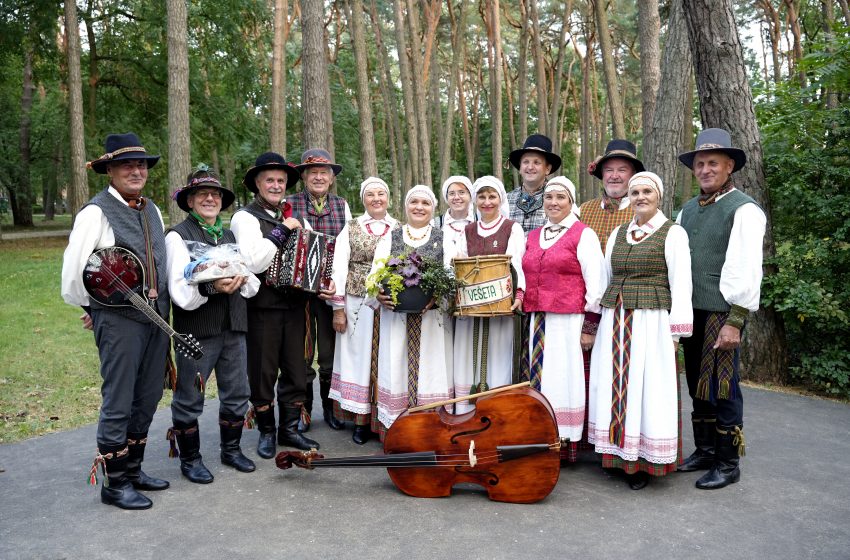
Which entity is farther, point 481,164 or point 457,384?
point 481,164

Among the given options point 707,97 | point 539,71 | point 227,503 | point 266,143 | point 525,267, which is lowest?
point 227,503

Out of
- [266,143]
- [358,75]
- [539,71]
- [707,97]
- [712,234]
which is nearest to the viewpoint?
[712,234]

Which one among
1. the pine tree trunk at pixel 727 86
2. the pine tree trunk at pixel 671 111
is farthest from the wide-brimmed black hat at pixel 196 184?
the pine tree trunk at pixel 671 111

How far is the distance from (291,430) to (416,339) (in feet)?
4.16

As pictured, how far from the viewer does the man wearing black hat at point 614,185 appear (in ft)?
16.3

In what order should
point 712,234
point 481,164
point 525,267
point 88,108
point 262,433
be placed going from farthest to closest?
1. point 481,164
2. point 88,108
3. point 262,433
4. point 525,267
5. point 712,234

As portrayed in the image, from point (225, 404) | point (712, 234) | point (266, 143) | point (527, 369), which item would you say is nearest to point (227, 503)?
point (225, 404)

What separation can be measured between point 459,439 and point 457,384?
1.10 meters

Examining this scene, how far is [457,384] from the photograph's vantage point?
517cm

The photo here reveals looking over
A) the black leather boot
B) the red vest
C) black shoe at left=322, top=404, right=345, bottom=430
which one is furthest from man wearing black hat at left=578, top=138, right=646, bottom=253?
the black leather boot

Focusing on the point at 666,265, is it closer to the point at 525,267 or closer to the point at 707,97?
the point at 525,267

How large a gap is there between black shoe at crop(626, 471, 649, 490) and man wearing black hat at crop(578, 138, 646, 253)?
1.64 m

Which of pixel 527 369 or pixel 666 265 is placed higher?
pixel 666 265

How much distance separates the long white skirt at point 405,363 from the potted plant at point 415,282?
16.8 inches
